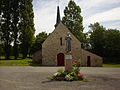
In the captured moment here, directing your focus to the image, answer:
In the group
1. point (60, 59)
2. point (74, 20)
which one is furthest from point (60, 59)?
point (74, 20)

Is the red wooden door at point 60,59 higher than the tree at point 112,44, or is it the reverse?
the tree at point 112,44

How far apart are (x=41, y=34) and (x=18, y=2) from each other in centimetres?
1821

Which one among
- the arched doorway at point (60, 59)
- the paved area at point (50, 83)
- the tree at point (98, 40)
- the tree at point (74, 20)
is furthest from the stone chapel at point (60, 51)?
the paved area at point (50, 83)

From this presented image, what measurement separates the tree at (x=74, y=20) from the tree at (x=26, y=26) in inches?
311

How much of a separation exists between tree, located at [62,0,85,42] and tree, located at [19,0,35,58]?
7.91 metres

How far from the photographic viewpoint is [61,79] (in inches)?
523

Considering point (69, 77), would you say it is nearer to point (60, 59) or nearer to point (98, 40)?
point (60, 59)

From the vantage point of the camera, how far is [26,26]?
44.3m

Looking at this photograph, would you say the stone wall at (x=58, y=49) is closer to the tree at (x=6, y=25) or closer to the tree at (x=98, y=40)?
the tree at (x=6, y=25)

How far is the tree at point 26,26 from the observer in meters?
→ 44.1

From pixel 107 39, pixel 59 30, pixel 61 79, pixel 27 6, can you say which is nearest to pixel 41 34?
pixel 27 6

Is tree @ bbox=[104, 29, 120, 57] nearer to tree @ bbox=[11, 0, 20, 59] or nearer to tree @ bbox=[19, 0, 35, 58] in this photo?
tree @ bbox=[19, 0, 35, 58]

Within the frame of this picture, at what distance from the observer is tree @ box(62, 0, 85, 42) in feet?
146

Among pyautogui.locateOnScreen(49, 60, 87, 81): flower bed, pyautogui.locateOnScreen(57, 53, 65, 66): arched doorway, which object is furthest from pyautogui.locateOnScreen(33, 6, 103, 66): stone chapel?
pyautogui.locateOnScreen(49, 60, 87, 81): flower bed
